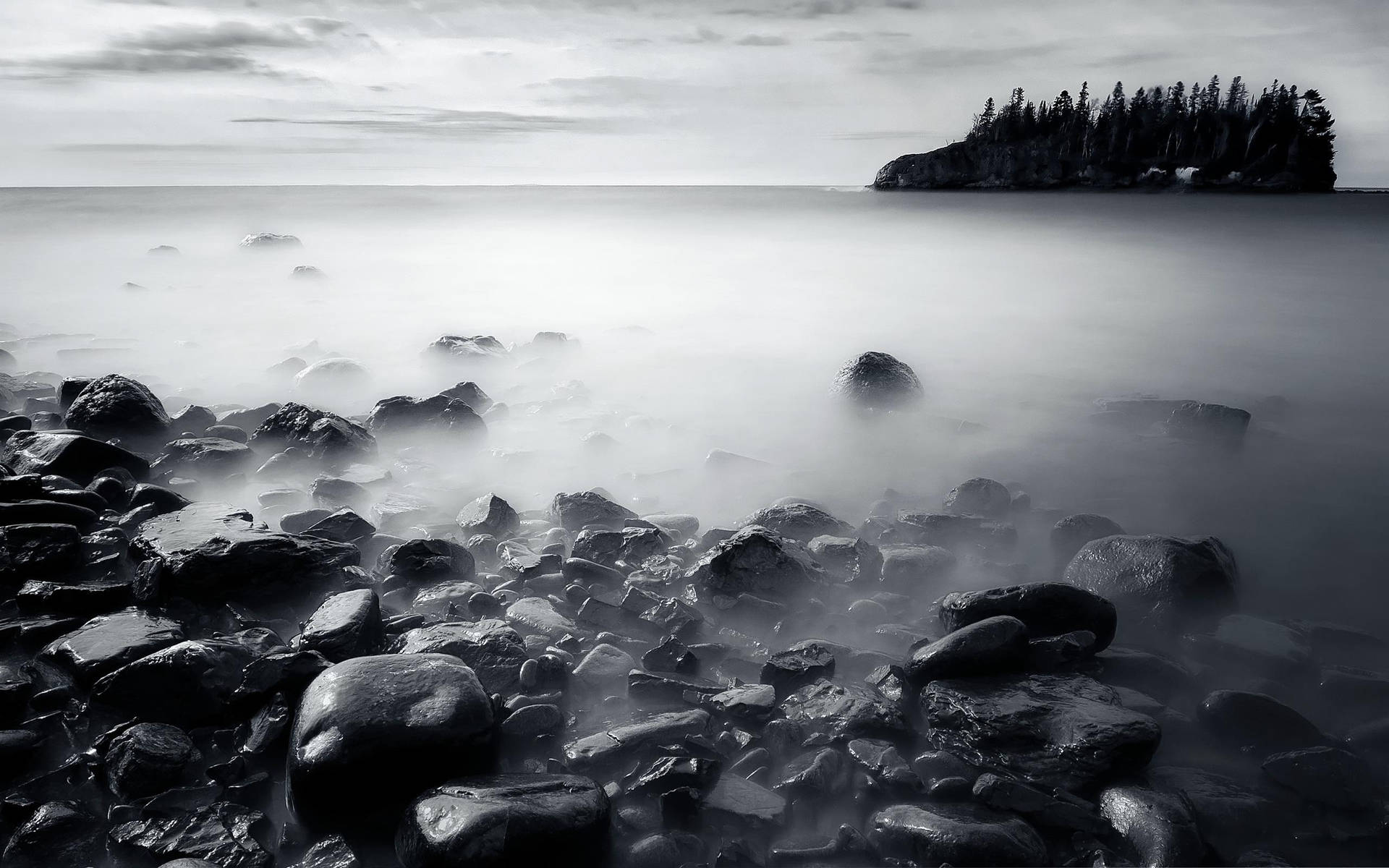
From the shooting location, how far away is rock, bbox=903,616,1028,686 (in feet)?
10.5

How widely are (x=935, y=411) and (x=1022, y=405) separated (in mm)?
1216

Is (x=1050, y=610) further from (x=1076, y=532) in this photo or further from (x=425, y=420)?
(x=425, y=420)

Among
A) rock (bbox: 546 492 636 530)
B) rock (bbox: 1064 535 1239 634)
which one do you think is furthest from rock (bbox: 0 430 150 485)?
rock (bbox: 1064 535 1239 634)

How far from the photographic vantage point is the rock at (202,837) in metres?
2.35

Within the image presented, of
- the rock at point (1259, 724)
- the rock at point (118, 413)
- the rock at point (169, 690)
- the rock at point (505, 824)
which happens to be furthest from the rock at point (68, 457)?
the rock at point (1259, 724)

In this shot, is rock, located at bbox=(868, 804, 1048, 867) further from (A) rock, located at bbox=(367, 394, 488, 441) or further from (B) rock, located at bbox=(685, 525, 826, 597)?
(A) rock, located at bbox=(367, 394, 488, 441)

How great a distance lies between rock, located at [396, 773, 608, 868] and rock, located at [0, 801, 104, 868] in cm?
97

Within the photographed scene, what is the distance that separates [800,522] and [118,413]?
5492 mm

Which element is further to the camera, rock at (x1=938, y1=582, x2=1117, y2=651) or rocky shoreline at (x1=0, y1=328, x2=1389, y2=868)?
rock at (x1=938, y1=582, x2=1117, y2=651)

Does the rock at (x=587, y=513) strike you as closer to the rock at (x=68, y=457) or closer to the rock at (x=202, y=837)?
the rock at (x=202, y=837)

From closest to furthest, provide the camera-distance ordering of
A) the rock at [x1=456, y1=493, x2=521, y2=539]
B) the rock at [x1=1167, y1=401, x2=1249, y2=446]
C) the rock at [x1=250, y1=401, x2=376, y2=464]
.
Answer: the rock at [x1=456, y1=493, x2=521, y2=539] < the rock at [x1=250, y1=401, x2=376, y2=464] < the rock at [x1=1167, y1=401, x2=1249, y2=446]

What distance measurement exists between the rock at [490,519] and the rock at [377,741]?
2.12 m

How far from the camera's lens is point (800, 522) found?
4918mm

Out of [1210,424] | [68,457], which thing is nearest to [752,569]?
[68,457]
